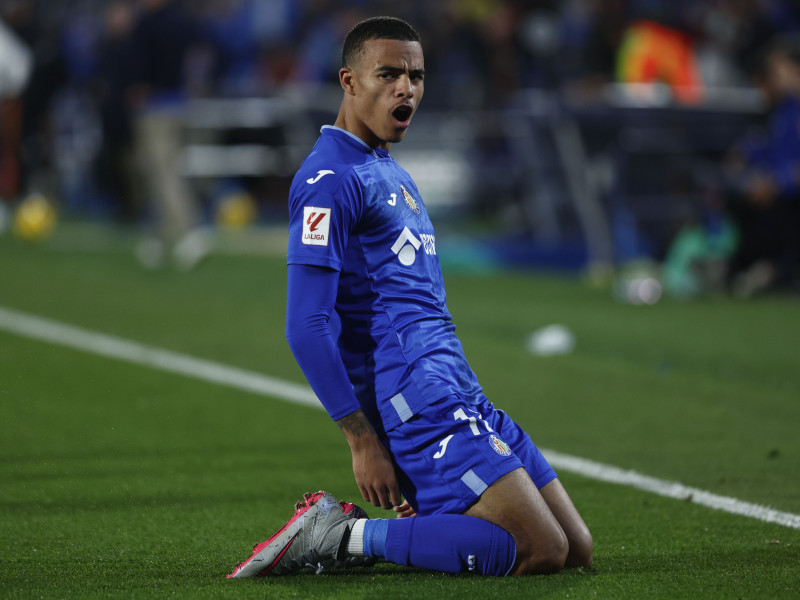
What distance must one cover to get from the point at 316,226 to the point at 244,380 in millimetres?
4133

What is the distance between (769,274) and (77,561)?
8.49 meters

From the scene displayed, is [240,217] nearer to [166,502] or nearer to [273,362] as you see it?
[273,362]

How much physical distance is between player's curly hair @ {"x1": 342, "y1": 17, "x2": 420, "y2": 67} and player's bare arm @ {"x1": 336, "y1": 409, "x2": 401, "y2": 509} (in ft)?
3.70

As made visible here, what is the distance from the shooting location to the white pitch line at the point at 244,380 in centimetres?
460

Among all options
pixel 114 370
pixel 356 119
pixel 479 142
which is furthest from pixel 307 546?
pixel 479 142

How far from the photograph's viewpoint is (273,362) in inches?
320

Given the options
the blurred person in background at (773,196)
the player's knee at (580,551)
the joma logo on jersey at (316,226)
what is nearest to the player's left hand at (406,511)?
the player's knee at (580,551)

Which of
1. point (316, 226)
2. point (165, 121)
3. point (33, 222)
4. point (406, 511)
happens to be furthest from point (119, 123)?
point (316, 226)

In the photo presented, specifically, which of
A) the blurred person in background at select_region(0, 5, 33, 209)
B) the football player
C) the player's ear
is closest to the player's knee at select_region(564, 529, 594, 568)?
the football player

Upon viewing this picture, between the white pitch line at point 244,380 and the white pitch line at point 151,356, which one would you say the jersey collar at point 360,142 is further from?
the white pitch line at point 151,356

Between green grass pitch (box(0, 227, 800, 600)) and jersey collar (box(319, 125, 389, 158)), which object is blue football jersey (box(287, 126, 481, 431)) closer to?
jersey collar (box(319, 125, 389, 158))

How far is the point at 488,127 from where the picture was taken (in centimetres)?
1548

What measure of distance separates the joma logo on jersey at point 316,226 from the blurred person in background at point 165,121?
33.4 feet

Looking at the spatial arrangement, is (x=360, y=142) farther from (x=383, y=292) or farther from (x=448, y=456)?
(x=448, y=456)
